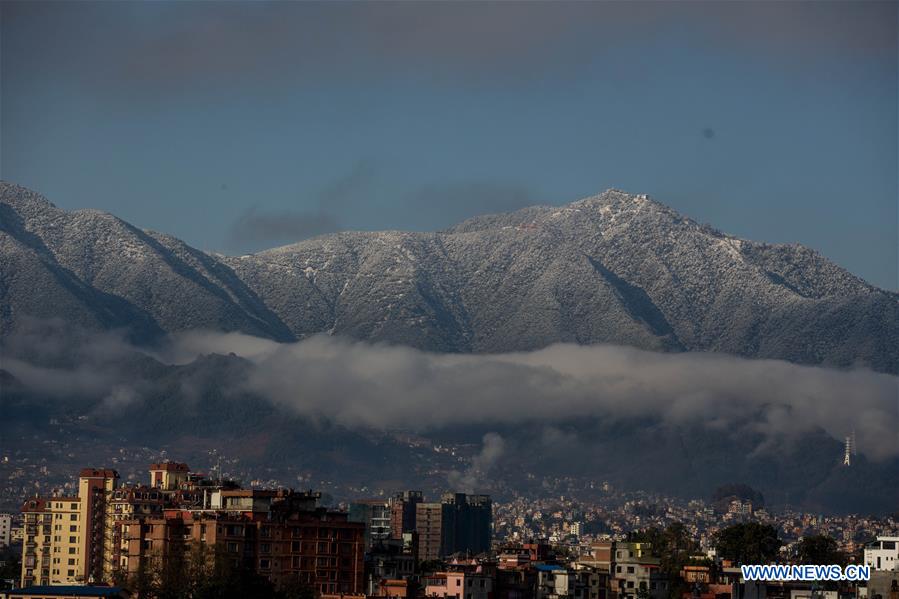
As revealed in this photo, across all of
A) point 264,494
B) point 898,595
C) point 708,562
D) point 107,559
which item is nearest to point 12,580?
point 107,559

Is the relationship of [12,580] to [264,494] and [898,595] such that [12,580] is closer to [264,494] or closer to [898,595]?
[264,494]

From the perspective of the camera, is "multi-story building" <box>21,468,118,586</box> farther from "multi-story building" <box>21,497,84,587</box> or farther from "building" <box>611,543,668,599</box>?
"building" <box>611,543,668,599</box>

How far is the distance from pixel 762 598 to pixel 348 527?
24.3 metres

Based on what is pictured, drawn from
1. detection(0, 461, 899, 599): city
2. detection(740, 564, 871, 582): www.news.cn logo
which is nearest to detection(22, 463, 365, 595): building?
detection(0, 461, 899, 599): city

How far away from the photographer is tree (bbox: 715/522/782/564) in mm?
187750

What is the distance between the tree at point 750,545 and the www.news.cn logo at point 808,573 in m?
65.9

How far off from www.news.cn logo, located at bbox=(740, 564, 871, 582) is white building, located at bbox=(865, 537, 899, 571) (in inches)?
400

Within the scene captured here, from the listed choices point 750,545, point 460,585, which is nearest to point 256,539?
point 460,585

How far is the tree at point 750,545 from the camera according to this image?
188m

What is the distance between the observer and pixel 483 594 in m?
129

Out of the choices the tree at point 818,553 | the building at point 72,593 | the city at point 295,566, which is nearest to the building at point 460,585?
the city at point 295,566

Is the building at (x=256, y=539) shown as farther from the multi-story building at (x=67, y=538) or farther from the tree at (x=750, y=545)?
the tree at (x=750, y=545)

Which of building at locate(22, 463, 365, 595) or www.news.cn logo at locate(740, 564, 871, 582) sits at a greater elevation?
building at locate(22, 463, 365, 595)

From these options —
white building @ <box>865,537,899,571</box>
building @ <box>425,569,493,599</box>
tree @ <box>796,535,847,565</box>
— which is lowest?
building @ <box>425,569,493,599</box>
